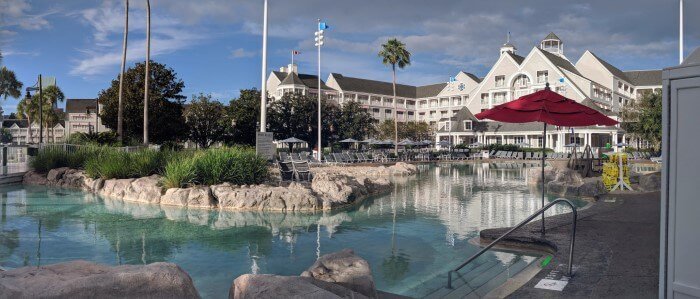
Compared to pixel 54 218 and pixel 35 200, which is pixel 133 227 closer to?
pixel 54 218

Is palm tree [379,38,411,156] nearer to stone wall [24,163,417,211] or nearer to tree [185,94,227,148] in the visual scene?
tree [185,94,227,148]

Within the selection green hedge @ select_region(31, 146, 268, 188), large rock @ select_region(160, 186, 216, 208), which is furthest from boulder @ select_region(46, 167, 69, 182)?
large rock @ select_region(160, 186, 216, 208)

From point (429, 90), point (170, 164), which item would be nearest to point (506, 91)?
point (429, 90)

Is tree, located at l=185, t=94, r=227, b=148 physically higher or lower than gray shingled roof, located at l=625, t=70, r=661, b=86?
lower

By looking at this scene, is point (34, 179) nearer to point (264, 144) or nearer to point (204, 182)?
point (264, 144)

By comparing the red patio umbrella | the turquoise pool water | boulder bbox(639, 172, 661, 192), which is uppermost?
the red patio umbrella

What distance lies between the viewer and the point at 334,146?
178 feet

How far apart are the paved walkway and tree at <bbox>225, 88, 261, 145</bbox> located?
3195 centimetres

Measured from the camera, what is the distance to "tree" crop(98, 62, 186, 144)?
31.0 m

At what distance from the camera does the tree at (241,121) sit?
38.9 meters

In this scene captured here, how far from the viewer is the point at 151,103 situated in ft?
101

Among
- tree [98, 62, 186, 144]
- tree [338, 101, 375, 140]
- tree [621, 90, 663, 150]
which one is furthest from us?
tree [338, 101, 375, 140]

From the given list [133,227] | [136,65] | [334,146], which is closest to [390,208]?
[133,227]

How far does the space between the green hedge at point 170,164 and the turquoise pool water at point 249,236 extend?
140cm
